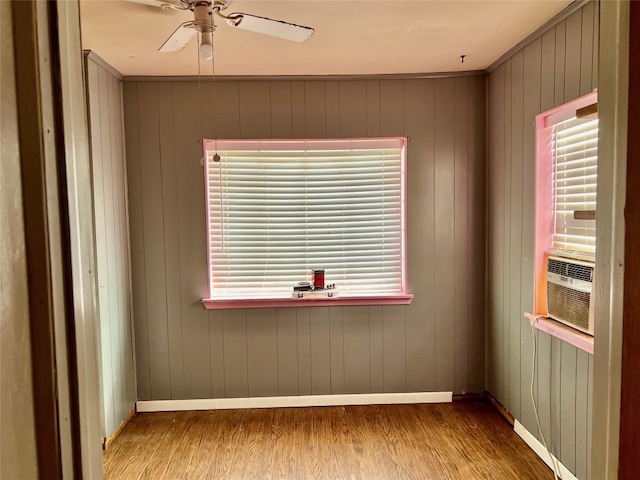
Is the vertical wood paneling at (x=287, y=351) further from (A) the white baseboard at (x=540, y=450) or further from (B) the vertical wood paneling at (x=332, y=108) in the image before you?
(A) the white baseboard at (x=540, y=450)

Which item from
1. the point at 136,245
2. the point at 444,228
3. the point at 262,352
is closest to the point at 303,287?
the point at 262,352

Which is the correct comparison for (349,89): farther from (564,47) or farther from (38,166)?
(38,166)

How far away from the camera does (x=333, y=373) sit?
3.10 metres

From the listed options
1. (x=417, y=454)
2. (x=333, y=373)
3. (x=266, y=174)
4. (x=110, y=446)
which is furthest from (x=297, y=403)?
(x=266, y=174)

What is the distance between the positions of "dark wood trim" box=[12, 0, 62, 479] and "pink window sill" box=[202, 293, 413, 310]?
7.92ft

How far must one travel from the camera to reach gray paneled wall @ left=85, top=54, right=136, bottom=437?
8.30ft

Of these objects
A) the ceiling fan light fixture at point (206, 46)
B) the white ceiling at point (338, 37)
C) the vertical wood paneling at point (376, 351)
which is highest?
the white ceiling at point (338, 37)

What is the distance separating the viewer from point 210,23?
175 centimetres

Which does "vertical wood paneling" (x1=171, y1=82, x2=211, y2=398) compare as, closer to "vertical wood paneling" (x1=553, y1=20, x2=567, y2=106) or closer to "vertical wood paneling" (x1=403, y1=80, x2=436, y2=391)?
"vertical wood paneling" (x1=403, y1=80, x2=436, y2=391)

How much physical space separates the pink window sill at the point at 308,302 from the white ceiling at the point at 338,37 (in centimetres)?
167

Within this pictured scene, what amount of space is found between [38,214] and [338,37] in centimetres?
216

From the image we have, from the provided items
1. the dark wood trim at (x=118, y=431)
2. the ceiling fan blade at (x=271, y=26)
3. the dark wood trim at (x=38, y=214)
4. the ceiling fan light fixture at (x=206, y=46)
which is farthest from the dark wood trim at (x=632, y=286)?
the dark wood trim at (x=118, y=431)

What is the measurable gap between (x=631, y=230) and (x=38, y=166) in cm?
83

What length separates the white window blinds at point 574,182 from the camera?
1.98 m
